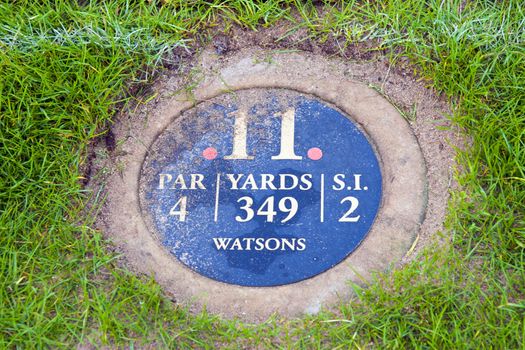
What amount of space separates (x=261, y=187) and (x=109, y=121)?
0.69 m

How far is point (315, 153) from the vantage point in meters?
2.76

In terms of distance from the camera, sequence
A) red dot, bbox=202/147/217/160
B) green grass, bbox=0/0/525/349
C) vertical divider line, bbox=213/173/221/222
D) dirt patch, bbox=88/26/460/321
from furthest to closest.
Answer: red dot, bbox=202/147/217/160, vertical divider line, bbox=213/173/221/222, dirt patch, bbox=88/26/460/321, green grass, bbox=0/0/525/349

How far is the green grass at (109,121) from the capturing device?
2.47 metres

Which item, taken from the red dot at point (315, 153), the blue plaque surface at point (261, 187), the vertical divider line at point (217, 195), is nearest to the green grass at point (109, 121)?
the blue plaque surface at point (261, 187)

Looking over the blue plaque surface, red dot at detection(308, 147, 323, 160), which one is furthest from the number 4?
red dot at detection(308, 147, 323, 160)

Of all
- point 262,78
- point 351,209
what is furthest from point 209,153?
point 351,209

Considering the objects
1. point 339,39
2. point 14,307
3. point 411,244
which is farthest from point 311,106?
point 14,307

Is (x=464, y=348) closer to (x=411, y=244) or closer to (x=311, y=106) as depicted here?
(x=411, y=244)

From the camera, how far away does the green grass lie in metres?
2.47

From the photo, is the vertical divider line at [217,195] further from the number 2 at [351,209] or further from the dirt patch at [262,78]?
the number 2 at [351,209]

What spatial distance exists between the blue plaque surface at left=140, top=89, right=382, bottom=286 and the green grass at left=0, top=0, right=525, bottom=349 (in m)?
0.20

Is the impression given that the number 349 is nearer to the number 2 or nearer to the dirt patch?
the number 2

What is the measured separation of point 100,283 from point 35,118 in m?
0.74

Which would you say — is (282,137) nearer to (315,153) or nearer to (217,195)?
(315,153)
